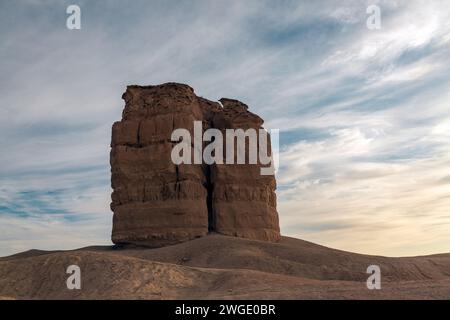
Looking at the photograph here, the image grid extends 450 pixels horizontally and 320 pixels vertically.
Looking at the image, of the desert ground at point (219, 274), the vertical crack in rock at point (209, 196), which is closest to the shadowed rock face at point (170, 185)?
the vertical crack in rock at point (209, 196)

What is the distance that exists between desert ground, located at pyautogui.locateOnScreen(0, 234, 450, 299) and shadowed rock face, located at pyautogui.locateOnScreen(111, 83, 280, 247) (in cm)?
186

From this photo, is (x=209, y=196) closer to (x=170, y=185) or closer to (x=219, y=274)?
(x=170, y=185)

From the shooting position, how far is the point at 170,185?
3036 centimetres

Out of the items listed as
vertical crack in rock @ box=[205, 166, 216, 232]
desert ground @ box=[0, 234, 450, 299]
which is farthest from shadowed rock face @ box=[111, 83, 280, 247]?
desert ground @ box=[0, 234, 450, 299]

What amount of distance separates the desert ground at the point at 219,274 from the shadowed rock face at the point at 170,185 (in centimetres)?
186

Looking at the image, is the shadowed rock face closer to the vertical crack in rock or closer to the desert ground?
the vertical crack in rock

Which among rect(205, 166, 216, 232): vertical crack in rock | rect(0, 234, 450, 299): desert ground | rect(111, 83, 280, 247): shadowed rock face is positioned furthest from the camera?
rect(205, 166, 216, 232): vertical crack in rock

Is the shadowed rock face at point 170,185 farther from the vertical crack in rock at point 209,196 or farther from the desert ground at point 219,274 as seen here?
the desert ground at point 219,274

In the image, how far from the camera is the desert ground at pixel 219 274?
13.5 meters

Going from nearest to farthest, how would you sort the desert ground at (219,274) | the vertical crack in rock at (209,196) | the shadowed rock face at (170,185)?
the desert ground at (219,274), the shadowed rock face at (170,185), the vertical crack in rock at (209,196)

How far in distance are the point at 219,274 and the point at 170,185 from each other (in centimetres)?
1357

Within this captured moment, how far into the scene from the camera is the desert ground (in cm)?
1349

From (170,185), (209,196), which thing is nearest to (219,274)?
(170,185)

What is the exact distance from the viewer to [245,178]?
3259 centimetres
